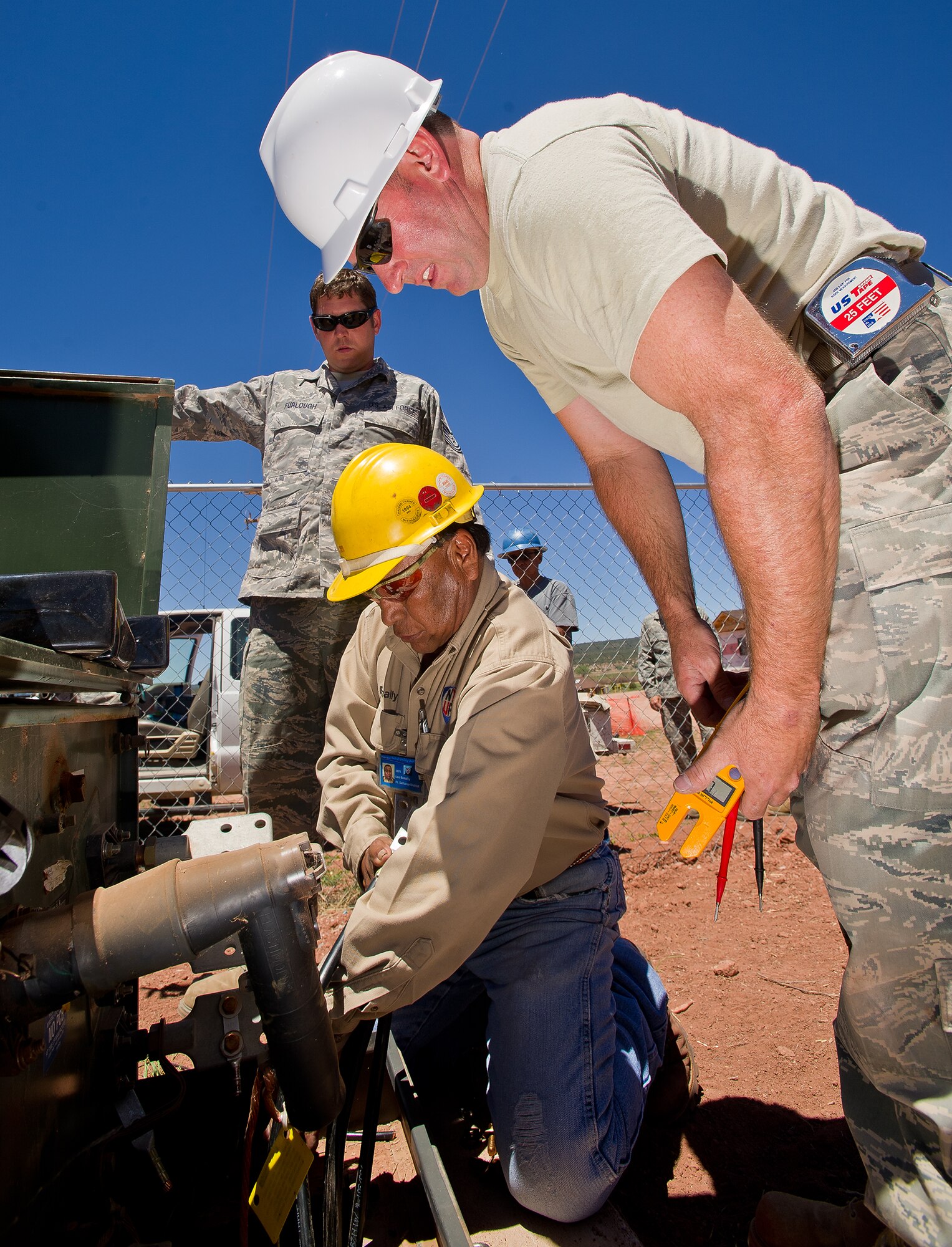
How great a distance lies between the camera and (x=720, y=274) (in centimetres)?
121

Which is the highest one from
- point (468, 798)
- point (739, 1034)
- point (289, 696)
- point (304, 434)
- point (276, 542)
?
point (304, 434)

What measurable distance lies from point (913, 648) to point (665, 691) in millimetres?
5384

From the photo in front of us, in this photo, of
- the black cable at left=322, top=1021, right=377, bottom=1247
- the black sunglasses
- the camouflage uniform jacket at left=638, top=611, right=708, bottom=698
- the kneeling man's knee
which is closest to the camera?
the black cable at left=322, top=1021, right=377, bottom=1247

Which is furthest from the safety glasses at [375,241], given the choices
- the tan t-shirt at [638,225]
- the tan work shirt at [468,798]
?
the tan work shirt at [468,798]

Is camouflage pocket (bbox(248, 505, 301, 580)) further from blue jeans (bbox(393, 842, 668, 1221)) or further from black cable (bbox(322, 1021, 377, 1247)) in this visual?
black cable (bbox(322, 1021, 377, 1247))

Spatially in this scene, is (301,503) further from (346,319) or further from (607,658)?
(607,658)

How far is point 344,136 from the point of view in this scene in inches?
69.4

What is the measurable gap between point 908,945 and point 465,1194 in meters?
1.47

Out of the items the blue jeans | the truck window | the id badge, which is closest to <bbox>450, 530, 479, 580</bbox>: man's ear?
the id badge

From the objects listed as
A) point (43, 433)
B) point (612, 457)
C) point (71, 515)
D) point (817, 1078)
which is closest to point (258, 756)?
point (71, 515)

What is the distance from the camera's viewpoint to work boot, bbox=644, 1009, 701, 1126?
2.29 metres

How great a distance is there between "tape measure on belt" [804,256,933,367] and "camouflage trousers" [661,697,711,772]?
479 centimetres

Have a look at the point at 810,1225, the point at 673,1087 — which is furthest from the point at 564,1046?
the point at 810,1225

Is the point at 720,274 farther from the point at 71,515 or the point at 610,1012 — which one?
the point at 71,515
